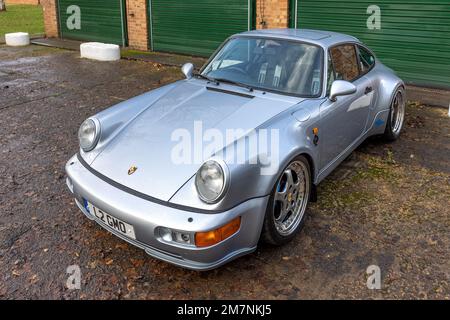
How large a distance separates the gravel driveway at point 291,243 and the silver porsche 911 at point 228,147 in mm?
248

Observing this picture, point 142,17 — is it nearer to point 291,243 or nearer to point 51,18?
point 51,18

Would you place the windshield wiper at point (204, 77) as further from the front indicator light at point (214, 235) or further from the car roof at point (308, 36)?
the front indicator light at point (214, 235)

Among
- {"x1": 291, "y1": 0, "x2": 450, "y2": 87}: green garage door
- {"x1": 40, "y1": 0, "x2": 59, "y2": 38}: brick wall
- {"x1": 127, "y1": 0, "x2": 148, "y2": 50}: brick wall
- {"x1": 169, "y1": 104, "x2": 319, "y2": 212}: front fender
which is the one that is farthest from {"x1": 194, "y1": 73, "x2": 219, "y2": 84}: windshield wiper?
{"x1": 40, "y1": 0, "x2": 59, "y2": 38}: brick wall

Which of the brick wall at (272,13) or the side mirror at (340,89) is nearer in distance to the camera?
the side mirror at (340,89)

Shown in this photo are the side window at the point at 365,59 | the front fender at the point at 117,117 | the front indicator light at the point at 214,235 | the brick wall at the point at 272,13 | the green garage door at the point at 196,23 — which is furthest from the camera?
the green garage door at the point at 196,23

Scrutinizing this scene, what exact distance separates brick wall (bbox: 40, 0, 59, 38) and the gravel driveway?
385 inches

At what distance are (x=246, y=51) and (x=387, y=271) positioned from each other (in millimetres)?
2348

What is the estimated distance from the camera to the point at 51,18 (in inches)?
555

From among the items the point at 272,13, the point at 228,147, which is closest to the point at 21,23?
the point at 272,13

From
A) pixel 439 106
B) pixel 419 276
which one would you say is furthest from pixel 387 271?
pixel 439 106

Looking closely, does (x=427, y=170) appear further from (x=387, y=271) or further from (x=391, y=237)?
(x=387, y=271)

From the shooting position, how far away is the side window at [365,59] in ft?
15.5

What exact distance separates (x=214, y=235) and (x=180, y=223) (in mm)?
217

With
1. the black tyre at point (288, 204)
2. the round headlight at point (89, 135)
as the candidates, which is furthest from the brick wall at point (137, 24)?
the black tyre at point (288, 204)
